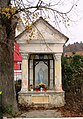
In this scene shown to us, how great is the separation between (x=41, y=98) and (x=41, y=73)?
6.08 feet

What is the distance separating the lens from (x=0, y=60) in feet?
37.7

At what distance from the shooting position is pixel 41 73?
15.8m

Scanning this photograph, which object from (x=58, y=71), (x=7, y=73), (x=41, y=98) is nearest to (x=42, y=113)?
(x=41, y=98)

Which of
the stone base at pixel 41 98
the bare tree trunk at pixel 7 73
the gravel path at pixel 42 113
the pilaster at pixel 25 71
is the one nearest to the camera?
the bare tree trunk at pixel 7 73

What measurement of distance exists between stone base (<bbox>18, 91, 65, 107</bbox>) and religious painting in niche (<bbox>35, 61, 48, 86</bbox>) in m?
1.42

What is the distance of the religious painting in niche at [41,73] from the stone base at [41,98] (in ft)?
4.65

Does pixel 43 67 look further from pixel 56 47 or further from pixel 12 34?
pixel 12 34

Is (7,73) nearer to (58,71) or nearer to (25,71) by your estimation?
(25,71)

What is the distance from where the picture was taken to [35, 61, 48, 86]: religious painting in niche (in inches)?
619

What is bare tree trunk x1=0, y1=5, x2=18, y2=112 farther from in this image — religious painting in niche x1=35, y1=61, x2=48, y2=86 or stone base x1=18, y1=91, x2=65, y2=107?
religious painting in niche x1=35, y1=61, x2=48, y2=86

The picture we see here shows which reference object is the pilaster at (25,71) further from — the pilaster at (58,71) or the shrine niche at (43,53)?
the pilaster at (58,71)

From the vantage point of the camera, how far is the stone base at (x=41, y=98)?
14195 mm

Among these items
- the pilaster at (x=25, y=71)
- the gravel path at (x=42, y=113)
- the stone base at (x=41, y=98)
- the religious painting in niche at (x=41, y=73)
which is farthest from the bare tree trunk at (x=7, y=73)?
the religious painting in niche at (x=41, y=73)

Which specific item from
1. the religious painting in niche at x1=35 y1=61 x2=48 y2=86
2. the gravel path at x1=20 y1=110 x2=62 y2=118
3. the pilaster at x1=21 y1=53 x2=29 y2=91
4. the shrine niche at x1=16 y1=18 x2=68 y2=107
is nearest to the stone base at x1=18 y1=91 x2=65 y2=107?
the shrine niche at x1=16 y1=18 x2=68 y2=107
